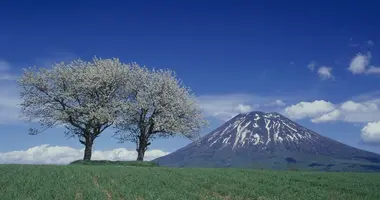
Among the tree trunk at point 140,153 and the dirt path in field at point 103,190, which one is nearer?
the dirt path in field at point 103,190

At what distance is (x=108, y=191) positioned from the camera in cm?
3525

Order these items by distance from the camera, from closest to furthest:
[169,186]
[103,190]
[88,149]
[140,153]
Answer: [103,190]
[169,186]
[88,149]
[140,153]

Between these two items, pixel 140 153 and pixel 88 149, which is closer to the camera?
pixel 88 149

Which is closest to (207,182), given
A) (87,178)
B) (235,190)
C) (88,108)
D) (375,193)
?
(235,190)

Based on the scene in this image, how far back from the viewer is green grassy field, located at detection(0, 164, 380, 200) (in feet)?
108

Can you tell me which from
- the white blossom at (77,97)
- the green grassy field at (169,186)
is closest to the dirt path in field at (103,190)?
the green grassy field at (169,186)

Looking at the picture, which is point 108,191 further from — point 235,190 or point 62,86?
point 62,86

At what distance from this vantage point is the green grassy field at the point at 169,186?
33.1 metres

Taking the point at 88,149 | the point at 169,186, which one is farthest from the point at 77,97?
the point at 169,186

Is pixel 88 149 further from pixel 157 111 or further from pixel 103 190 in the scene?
pixel 103 190

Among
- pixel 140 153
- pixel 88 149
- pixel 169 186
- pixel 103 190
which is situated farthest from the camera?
pixel 140 153

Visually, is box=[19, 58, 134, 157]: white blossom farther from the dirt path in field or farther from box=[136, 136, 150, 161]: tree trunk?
the dirt path in field

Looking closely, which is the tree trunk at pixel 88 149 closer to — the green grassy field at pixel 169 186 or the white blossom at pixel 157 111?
the white blossom at pixel 157 111

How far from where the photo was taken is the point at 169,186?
38.5 m
